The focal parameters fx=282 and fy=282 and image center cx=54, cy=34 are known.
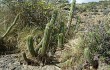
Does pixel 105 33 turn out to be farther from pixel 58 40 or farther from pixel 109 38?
pixel 58 40

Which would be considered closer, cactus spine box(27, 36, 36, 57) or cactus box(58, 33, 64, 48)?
cactus spine box(27, 36, 36, 57)

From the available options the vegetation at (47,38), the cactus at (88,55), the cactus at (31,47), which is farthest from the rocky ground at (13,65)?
the cactus at (88,55)

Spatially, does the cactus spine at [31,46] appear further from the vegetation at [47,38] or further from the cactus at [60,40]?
the cactus at [60,40]

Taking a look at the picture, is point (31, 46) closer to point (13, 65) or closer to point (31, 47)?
point (31, 47)

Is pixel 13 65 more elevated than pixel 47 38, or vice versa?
pixel 47 38

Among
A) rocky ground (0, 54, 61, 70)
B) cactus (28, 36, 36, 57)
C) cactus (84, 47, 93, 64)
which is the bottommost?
rocky ground (0, 54, 61, 70)

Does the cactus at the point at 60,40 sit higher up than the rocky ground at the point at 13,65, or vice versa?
the cactus at the point at 60,40

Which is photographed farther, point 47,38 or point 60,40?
point 60,40

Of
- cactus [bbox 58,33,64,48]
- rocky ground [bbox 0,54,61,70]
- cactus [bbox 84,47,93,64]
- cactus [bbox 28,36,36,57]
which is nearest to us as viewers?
cactus [bbox 84,47,93,64]

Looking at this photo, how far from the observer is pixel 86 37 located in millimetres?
6914

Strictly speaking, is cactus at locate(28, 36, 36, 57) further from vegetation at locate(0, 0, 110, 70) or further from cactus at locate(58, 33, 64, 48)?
cactus at locate(58, 33, 64, 48)

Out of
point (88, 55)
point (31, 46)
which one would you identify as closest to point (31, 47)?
point (31, 46)

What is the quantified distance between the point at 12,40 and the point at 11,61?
0.93 metres

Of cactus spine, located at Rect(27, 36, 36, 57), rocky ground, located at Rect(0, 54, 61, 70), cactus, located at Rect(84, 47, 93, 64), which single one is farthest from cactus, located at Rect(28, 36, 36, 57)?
cactus, located at Rect(84, 47, 93, 64)
